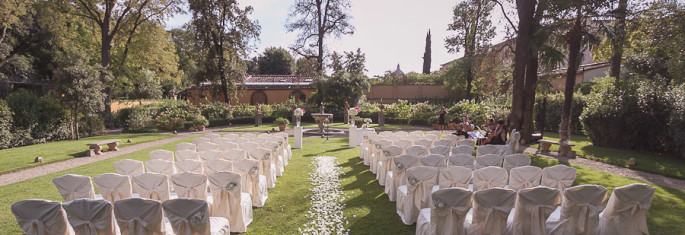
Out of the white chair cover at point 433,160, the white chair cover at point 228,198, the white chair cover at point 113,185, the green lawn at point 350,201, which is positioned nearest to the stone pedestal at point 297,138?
the green lawn at point 350,201

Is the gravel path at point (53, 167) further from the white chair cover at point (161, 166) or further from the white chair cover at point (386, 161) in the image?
the white chair cover at point (386, 161)

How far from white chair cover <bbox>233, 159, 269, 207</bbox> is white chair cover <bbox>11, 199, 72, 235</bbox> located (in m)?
2.74

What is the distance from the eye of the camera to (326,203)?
6383 mm

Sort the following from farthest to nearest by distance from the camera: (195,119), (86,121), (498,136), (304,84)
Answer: (304,84)
(195,119)
(86,121)
(498,136)

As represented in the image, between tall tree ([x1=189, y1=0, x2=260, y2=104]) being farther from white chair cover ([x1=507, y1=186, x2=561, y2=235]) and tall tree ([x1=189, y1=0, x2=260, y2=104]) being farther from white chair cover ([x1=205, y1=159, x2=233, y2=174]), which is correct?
white chair cover ([x1=507, y1=186, x2=561, y2=235])

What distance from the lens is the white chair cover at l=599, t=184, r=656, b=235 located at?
12.9 feet

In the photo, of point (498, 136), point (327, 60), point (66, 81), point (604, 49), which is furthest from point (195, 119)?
point (604, 49)

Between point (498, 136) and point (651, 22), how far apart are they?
22.3ft

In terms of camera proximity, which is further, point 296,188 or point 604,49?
point 604,49

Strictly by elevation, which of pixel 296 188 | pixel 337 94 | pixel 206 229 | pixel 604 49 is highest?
pixel 604 49

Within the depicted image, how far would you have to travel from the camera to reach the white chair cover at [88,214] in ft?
11.5

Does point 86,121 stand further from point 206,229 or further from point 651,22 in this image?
point 651,22

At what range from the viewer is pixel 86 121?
1767 centimetres

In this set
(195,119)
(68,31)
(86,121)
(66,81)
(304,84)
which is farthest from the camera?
(304,84)
